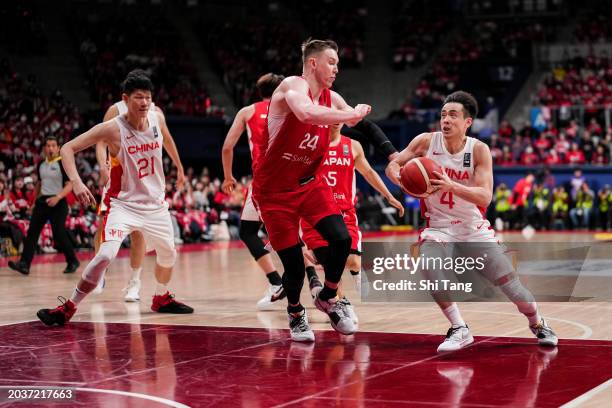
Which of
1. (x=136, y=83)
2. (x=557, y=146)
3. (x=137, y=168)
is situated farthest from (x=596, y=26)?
(x=136, y=83)

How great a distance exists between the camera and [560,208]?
23516mm

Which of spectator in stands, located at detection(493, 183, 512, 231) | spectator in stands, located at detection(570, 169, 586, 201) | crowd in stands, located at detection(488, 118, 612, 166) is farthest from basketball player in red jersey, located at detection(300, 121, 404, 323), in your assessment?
crowd in stands, located at detection(488, 118, 612, 166)

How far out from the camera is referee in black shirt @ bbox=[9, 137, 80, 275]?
12.5 metres

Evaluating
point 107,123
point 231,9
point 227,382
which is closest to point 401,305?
point 107,123

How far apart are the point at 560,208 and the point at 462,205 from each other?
1759 cm

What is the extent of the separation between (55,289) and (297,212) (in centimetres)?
483

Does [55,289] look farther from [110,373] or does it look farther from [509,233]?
[509,233]

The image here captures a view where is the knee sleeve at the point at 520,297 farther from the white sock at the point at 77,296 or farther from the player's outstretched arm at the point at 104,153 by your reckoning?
the player's outstretched arm at the point at 104,153

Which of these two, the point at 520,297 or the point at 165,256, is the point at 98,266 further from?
the point at 520,297

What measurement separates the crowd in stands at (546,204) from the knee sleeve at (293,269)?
16.9 m

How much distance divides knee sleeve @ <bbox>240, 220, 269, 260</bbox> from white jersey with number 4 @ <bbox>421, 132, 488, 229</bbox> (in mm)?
2443

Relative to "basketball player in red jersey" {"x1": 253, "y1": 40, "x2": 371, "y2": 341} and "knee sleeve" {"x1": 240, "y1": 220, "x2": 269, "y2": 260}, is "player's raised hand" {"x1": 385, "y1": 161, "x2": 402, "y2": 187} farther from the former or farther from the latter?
"knee sleeve" {"x1": 240, "y1": 220, "x2": 269, "y2": 260}

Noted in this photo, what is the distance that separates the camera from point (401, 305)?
8883 millimetres

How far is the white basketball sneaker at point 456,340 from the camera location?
6.22m
